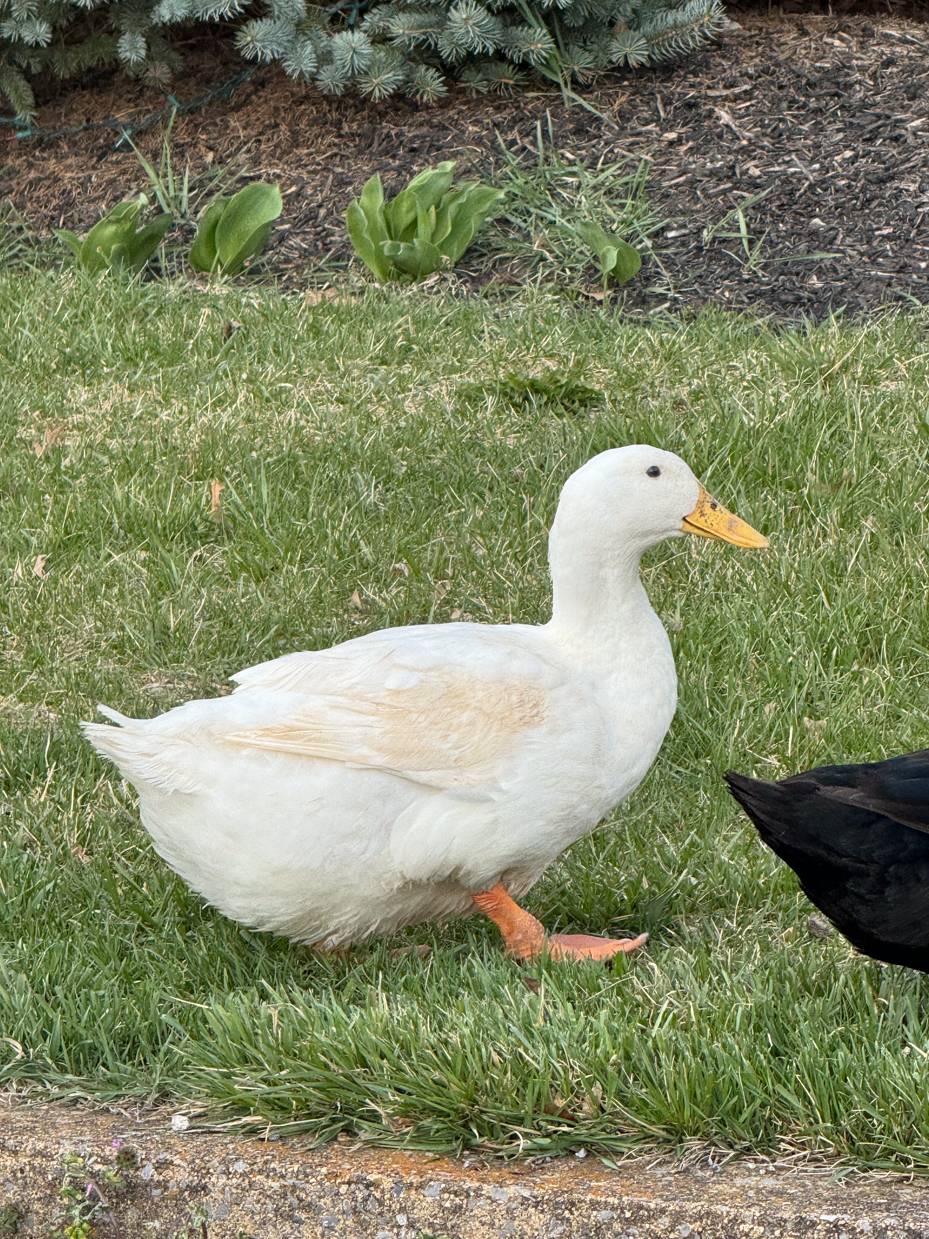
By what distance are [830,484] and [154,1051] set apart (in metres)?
3.09

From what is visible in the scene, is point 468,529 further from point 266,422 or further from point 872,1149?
point 872,1149

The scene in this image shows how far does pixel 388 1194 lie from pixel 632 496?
1491mm

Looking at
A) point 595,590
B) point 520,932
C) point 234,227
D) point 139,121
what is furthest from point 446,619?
point 139,121

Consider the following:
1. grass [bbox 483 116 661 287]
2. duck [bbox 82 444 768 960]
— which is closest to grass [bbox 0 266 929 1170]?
duck [bbox 82 444 768 960]

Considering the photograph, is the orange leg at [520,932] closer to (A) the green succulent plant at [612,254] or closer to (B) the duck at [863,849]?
(B) the duck at [863,849]

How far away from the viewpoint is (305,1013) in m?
2.85

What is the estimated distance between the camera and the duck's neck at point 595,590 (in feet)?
10.6

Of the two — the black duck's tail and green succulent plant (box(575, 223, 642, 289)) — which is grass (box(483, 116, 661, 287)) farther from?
the black duck's tail

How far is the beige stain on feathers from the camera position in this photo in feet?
9.84

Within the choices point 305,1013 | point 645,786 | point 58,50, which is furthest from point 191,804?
point 58,50

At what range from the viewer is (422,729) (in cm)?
303

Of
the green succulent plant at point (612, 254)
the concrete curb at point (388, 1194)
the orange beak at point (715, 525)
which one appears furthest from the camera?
the green succulent plant at point (612, 254)

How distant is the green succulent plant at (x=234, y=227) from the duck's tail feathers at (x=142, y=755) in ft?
14.5

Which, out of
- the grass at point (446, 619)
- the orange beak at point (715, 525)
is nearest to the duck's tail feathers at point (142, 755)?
the grass at point (446, 619)
